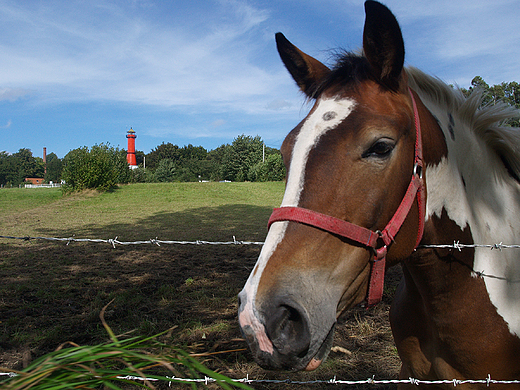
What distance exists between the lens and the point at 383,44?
1.46m

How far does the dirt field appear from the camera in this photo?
3.20 m

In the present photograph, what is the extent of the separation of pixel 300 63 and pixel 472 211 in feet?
4.01

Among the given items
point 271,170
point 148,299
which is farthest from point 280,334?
point 271,170

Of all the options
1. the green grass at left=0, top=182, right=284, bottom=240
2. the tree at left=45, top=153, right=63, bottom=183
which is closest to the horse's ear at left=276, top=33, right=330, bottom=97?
the green grass at left=0, top=182, right=284, bottom=240

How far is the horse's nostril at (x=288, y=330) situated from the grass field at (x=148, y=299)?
0.21 m

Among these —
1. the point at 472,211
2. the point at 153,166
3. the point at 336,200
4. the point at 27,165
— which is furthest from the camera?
the point at 27,165

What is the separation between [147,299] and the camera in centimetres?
478

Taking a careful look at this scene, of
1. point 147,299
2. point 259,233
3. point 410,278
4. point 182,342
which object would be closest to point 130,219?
point 259,233

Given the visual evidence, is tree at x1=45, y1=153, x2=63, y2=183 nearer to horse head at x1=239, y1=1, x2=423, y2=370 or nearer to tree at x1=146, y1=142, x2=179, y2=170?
tree at x1=146, y1=142, x2=179, y2=170

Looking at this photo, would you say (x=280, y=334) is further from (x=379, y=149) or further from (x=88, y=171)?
(x=88, y=171)

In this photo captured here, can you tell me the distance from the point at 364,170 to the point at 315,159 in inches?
7.8

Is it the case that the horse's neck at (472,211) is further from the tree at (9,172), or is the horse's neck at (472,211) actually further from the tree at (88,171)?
the tree at (9,172)

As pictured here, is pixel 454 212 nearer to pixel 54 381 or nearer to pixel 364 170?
pixel 364 170

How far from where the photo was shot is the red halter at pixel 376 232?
1.23 m
